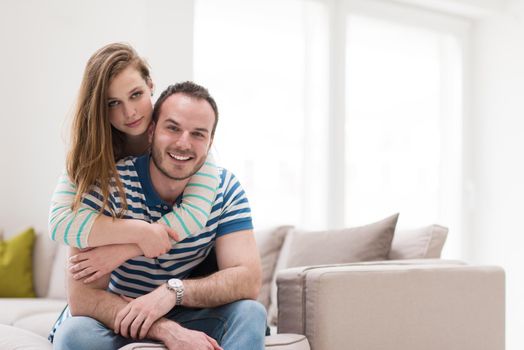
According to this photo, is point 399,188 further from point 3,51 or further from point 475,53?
point 3,51

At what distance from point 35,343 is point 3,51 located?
2236 millimetres

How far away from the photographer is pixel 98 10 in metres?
3.68

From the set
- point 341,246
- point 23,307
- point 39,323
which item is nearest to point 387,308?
point 341,246

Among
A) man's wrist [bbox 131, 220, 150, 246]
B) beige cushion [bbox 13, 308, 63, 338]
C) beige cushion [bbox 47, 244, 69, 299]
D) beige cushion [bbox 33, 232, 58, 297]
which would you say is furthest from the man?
beige cushion [bbox 33, 232, 58, 297]

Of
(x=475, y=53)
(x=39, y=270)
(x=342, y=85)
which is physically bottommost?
(x=39, y=270)

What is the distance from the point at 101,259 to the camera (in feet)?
6.15

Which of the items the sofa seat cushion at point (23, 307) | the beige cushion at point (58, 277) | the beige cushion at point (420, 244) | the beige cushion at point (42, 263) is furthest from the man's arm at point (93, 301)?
the beige cushion at point (42, 263)

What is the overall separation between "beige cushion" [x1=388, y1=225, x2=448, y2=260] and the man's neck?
1.00 meters

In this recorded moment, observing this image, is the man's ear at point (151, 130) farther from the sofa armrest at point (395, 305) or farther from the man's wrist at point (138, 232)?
the sofa armrest at point (395, 305)

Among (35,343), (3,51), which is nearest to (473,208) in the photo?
(3,51)

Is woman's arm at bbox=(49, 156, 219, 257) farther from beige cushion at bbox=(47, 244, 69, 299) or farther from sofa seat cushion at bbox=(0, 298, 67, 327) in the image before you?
beige cushion at bbox=(47, 244, 69, 299)

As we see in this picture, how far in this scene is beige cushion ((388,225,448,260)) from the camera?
2.61 metres

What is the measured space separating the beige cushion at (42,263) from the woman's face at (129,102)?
160cm

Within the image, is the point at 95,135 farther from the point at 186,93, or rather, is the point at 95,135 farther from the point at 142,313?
the point at 142,313
